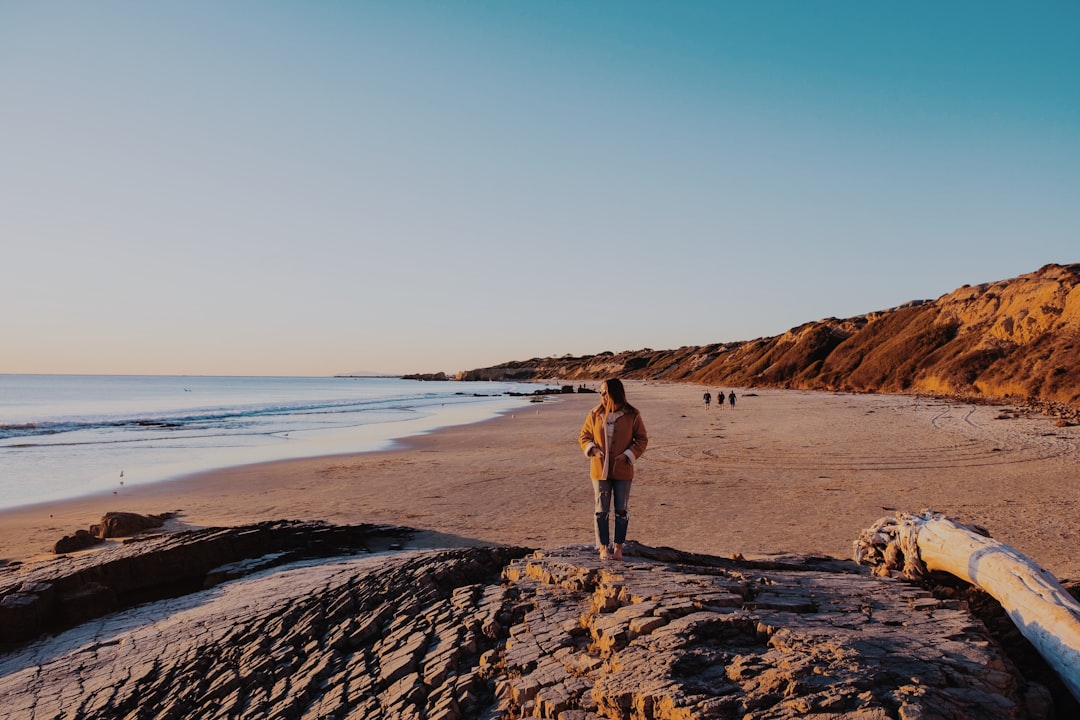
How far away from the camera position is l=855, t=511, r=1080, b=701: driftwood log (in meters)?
3.92

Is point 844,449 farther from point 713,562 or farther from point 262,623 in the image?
point 262,623

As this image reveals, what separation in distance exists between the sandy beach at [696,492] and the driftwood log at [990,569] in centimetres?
164

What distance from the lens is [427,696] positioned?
12.4 feet

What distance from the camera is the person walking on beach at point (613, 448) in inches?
233

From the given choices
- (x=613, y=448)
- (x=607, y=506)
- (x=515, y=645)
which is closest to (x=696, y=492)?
(x=607, y=506)

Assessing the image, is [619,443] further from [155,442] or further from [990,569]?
[155,442]

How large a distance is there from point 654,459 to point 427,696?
14492 millimetres

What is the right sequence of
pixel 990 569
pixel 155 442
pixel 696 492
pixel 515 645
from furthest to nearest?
pixel 155 442 → pixel 696 492 → pixel 990 569 → pixel 515 645

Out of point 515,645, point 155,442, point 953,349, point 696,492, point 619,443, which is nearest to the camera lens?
point 515,645

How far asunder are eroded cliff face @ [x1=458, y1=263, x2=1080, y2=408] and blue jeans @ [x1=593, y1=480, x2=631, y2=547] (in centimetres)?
3350

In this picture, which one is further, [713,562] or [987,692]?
[713,562]

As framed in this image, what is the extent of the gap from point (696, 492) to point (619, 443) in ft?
25.2

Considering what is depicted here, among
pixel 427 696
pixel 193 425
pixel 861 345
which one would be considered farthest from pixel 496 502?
pixel 861 345

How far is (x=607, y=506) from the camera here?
5.98 meters
